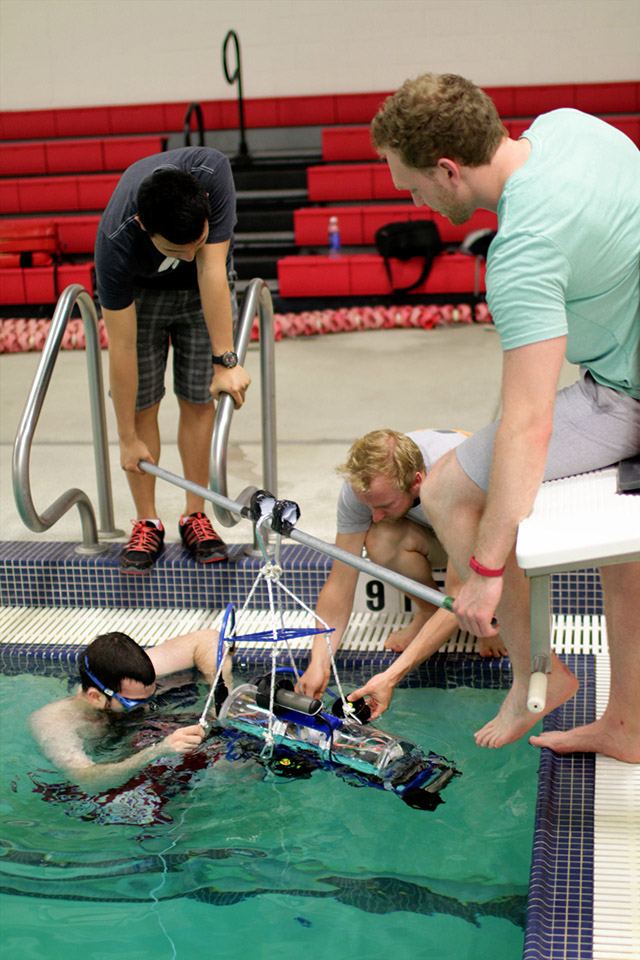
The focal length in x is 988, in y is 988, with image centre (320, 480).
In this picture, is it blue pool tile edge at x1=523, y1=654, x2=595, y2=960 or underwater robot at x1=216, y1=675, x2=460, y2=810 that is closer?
blue pool tile edge at x1=523, y1=654, x2=595, y2=960

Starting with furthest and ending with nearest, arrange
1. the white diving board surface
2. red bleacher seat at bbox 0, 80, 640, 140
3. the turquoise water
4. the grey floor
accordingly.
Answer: red bleacher seat at bbox 0, 80, 640, 140
the grey floor
the turquoise water
the white diving board surface

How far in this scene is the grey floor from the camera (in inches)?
159

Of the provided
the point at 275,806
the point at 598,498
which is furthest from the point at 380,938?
the point at 598,498

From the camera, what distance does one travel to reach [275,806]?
238 centimetres

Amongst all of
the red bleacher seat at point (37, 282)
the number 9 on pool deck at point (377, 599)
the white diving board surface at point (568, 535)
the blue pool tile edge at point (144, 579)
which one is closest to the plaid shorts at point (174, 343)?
the blue pool tile edge at point (144, 579)

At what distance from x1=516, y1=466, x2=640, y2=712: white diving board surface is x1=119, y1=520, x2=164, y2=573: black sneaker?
1.71 metres

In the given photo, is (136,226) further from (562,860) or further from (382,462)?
(562,860)

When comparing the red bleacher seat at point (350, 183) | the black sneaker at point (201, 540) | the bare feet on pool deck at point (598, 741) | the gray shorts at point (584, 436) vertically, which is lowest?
the black sneaker at point (201, 540)

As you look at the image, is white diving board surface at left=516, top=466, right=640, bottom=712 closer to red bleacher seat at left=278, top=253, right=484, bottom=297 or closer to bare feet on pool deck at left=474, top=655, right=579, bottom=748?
bare feet on pool deck at left=474, top=655, right=579, bottom=748

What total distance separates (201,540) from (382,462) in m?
0.99

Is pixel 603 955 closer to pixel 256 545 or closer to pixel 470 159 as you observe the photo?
pixel 470 159

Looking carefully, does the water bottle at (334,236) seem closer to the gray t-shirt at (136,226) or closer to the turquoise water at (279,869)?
the gray t-shirt at (136,226)

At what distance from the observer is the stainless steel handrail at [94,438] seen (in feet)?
9.30

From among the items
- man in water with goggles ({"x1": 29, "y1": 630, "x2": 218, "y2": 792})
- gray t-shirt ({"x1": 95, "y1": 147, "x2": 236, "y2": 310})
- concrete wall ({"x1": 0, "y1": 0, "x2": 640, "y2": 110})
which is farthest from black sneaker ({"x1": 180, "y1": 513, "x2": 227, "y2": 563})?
concrete wall ({"x1": 0, "y1": 0, "x2": 640, "y2": 110})
